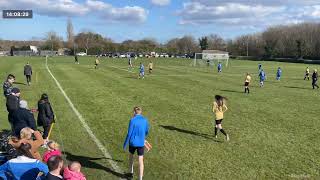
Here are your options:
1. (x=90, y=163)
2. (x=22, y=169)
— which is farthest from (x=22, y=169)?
(x=90, y=163)

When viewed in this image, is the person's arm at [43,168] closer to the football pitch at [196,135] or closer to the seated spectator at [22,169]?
the seated spectator at [22,169]

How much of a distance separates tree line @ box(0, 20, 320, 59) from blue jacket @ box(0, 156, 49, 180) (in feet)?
384

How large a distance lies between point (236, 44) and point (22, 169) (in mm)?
158344

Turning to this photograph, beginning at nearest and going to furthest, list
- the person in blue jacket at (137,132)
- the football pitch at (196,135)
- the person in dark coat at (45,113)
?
the person in blue jacket at (137,132), the football pitch at (196,135), the person in dark coat at (45,113)

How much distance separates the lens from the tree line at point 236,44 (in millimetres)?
129250

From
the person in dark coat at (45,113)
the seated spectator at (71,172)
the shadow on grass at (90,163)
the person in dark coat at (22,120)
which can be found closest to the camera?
the seated spectator at (71,172)

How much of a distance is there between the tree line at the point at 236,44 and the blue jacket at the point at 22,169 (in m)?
117

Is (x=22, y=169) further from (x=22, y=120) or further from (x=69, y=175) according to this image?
(x=22, y=120)

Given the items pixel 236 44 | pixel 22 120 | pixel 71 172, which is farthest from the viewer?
pixel 236 44

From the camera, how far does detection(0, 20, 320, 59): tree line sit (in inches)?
5089

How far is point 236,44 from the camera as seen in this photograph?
16162 cm
